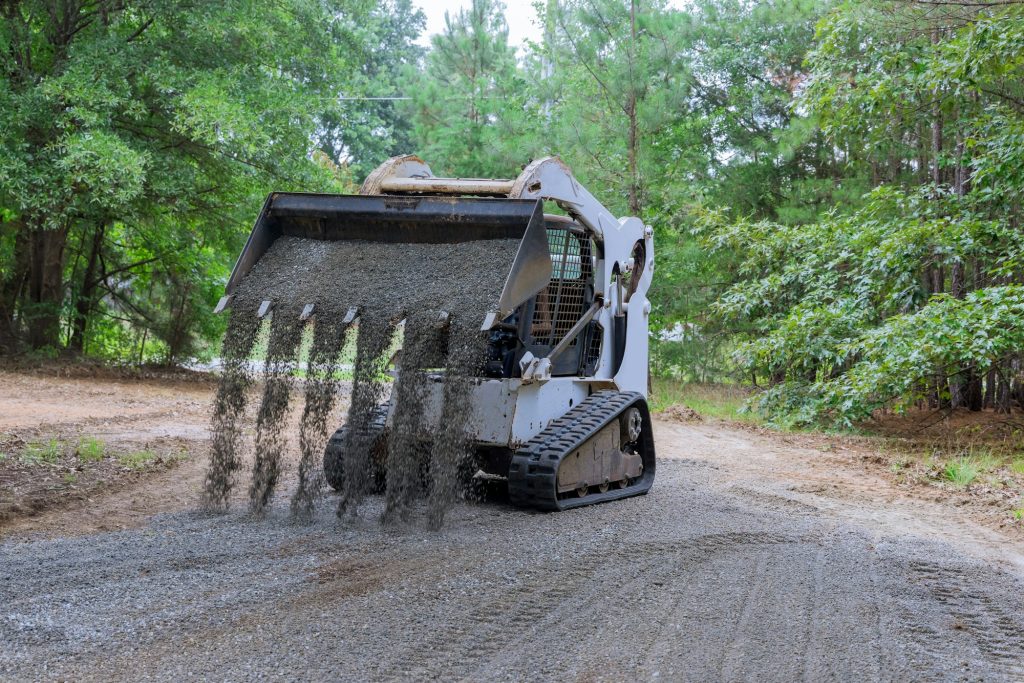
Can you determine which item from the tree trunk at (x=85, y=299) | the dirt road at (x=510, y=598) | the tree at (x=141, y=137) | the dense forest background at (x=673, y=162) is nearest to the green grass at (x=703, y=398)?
the dense forest background at (x=673, y=162)

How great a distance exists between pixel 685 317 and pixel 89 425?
405 inches

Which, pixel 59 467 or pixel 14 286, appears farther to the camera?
pixel 14 286

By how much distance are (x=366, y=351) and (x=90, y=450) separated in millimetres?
3426

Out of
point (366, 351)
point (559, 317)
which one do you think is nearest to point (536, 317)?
point (559, 317)

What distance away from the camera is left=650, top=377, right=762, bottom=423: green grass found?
13750mm

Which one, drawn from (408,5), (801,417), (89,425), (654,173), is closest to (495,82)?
(654,173)

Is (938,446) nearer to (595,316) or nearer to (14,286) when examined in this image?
(595,316)

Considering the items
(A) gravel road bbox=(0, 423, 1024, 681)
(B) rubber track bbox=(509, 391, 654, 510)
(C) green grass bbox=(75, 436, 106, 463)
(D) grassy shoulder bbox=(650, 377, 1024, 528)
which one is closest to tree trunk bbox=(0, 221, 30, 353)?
(C) green grass bbox=(75, 436, 106, 463)

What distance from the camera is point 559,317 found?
21.5ft

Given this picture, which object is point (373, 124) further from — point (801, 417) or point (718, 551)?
point (718, 551)

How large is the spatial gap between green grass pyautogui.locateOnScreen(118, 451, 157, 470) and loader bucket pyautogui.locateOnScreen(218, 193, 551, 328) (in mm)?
2271

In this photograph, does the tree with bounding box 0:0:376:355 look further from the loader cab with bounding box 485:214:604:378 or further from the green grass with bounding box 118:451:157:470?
the loader cab with bounding box 485:214:604:378

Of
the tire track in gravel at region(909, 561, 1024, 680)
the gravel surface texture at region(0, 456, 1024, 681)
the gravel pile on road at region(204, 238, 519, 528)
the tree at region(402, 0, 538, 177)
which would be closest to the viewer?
the gravel surface texture at region(0, 456, 1024, 681)

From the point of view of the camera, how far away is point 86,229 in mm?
14406
